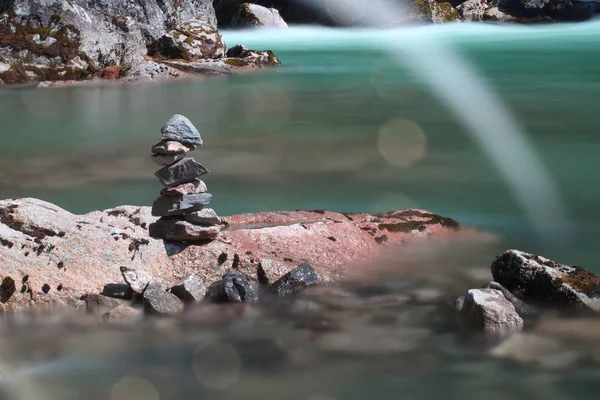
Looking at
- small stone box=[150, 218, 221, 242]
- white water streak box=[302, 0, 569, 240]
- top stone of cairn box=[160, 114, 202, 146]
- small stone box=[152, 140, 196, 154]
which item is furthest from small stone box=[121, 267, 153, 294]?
white water streak box=[302, 0, 569, 240]

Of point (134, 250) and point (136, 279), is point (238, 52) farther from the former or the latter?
point (136, 279)

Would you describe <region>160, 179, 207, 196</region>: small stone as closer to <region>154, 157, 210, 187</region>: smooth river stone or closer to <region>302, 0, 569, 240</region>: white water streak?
<region>154, 157, 210, 187</region>: smooth river stone

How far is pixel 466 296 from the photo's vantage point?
68.2 ft

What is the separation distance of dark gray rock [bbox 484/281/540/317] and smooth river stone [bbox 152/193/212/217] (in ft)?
28.7

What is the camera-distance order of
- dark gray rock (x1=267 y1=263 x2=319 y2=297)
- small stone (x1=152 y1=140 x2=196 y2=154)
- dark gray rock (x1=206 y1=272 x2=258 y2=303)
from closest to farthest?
dark gray rock (x1=206 y1=272 x2=258 y2=303)
dark gray rock (x1=267 y1=263 x2=319 y2=297)
small stone (x1=152 y1=140 x2=196 y2=154)

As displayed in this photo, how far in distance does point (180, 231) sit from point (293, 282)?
380cm

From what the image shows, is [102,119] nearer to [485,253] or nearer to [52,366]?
[485,253]

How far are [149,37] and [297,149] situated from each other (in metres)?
53.2

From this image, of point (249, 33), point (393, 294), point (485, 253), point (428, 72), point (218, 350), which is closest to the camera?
point (218, 350)

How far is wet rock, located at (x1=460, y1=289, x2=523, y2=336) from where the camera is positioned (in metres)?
19.7

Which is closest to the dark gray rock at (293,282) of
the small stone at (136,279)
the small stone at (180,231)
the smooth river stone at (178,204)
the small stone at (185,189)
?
the small stone at (180,231)

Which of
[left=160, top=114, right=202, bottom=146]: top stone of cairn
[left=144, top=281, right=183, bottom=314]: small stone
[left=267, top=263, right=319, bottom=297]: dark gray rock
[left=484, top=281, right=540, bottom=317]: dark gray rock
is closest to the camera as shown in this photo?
[left=144, top=281, right=183, bottom=314]: small stone

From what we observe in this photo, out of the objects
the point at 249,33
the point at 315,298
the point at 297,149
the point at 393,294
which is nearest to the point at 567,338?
the point at 393,294

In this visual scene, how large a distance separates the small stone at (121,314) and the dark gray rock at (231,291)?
2.22 metres
